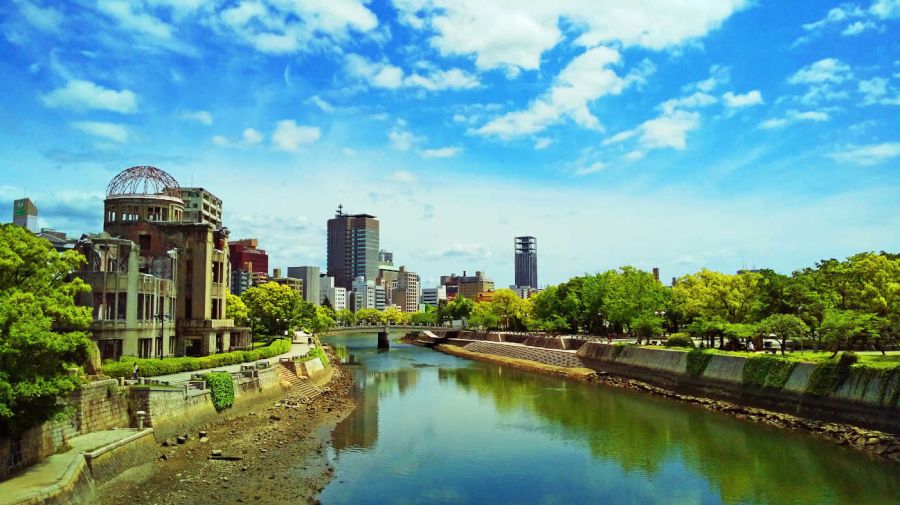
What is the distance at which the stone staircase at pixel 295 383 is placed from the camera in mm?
59881

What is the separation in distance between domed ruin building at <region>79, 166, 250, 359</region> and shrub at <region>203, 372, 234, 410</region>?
12510 millimetres

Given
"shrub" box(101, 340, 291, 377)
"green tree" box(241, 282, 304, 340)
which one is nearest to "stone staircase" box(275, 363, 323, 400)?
"shrub" box(101, 340, 291, 377)

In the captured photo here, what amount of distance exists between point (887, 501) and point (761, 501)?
6.35 m

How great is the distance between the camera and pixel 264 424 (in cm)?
4572

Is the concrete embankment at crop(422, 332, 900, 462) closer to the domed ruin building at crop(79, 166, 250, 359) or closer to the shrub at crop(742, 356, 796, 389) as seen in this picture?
the shrub at crop(742, 356, 796, 389)

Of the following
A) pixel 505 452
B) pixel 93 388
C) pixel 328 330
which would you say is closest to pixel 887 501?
pixel 505 452

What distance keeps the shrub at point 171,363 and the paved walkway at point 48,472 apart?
968cm

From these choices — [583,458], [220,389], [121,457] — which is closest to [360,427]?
[220,389]

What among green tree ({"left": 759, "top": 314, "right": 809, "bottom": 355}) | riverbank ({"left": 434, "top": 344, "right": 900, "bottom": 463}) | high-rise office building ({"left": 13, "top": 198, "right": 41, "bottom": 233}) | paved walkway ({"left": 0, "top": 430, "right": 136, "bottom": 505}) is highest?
high-rise office building ({"left": 13, "top": 198, "right": 41, "bottom": 233})

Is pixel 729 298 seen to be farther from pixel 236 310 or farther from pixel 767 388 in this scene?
pixel 236 310

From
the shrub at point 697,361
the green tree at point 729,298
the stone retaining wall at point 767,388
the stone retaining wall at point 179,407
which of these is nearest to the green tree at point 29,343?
the stone retaining wall at point 179,407

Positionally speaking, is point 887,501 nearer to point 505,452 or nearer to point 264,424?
point 505,452

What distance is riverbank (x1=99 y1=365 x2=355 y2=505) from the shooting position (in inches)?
1172

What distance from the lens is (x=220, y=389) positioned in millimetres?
45000
